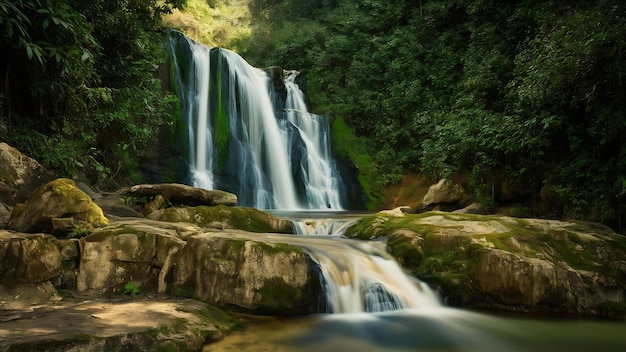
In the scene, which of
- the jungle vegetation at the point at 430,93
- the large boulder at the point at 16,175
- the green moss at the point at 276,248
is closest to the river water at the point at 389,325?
the green moss at the point at 276,248

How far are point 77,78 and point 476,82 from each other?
10.4m

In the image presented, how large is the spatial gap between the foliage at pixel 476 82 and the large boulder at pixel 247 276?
20.0 ft

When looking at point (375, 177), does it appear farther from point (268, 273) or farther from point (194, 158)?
point (268, 273)

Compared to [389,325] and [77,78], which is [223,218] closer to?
[77,78]

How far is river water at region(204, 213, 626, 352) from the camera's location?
4.14m

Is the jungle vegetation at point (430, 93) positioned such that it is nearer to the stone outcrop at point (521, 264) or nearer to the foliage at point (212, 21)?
the stone outcrop at point (521, 264)

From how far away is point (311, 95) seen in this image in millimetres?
17766

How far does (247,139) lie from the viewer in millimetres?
14328

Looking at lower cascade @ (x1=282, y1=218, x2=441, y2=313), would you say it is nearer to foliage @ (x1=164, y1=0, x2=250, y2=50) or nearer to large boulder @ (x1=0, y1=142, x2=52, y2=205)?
large boulder @ (x1=0, y1=142, x2=52, y2=205)

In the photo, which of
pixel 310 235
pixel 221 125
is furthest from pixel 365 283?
pixel 221 125

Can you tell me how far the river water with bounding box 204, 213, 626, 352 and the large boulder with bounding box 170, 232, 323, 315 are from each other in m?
0.17

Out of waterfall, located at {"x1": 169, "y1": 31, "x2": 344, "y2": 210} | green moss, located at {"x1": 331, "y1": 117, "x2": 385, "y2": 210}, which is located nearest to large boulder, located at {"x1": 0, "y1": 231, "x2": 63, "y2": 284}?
waterfall, located at {"x1": 169, "y1": 31, "x2": 344, "y2": 210}

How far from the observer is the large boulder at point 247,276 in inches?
186

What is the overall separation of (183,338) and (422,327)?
2.76 meters
